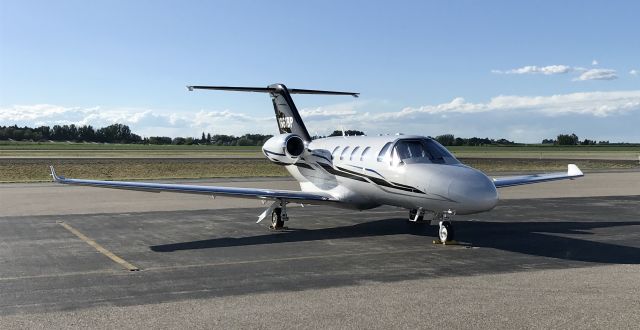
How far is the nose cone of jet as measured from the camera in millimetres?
11797

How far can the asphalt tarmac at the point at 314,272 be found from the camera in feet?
24.2

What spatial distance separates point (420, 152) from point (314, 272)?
4927 mm

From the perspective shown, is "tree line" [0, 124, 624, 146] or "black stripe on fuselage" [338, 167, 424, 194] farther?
"tree line" [0, 124, 624, 146]

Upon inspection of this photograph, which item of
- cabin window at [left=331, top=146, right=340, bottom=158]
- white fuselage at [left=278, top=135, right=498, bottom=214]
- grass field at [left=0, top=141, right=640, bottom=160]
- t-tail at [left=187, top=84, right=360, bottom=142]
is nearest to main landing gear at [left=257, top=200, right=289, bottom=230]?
white fuselage at [left=278, top=135, right=498, bottom=214]

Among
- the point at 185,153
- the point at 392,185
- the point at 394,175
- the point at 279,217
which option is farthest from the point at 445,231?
the point at 185,153

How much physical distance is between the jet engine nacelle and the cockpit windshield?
494cm

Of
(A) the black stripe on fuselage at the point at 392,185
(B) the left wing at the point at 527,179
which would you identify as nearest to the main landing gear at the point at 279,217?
(A) the black stripe on fuselage at the point at 392,185

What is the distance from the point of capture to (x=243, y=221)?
17.8 meters

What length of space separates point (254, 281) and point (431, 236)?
660cm

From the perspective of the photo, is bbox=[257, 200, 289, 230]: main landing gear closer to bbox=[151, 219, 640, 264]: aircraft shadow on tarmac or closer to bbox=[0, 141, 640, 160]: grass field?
bbox=[151, 219, 640, 264]: aircraft shadow on tarmac

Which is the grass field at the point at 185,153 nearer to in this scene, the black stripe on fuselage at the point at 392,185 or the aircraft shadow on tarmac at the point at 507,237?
the aircraft shadow on tarmac at the point at 507,237

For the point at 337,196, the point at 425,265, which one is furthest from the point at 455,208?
the point at 337,196

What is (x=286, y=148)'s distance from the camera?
731 inches

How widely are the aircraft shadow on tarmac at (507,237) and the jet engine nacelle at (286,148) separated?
10.5 feet
